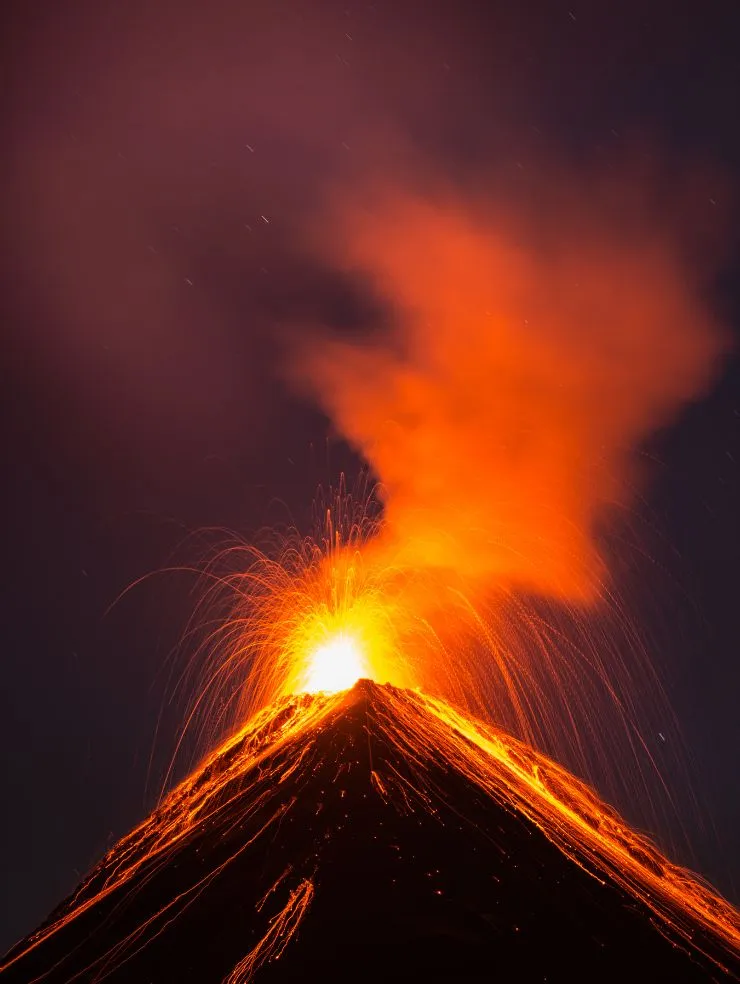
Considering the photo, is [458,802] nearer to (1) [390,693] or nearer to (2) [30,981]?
(1) [390,693]

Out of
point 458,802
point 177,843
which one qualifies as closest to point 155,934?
point 177,843

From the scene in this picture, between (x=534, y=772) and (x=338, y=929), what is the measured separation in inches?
643

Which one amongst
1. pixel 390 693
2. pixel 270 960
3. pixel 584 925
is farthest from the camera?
pixel 390 693

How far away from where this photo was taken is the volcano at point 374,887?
1248 cm

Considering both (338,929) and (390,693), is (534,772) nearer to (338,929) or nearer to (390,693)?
(390,693)

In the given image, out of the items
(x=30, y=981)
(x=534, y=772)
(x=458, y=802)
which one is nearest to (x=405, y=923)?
(x=458, y=802)

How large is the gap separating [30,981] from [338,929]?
7056mm

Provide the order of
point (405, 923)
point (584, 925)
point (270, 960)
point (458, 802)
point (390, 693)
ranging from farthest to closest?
point (390, 693) → point (458, 802) → point (584, 925) → point (405, 923) → point (270, 960)

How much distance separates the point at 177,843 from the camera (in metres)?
19.3

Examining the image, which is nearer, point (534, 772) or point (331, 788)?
point (331, 788)

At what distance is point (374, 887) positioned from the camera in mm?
13930

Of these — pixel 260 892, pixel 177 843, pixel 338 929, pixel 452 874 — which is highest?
pixel 452 874

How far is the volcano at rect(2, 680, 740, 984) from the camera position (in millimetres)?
12477

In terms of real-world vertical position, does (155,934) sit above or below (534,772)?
below
